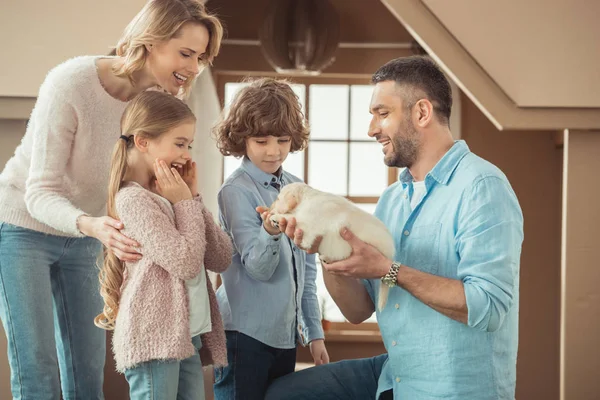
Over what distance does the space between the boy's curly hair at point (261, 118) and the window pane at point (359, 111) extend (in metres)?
3.49

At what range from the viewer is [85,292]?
2334 millimetres

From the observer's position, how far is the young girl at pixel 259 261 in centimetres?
209

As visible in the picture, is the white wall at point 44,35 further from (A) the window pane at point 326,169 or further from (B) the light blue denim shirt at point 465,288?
(A) the window pane at point 326,169

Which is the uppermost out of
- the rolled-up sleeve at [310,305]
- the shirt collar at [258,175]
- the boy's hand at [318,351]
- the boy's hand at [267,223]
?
the shirt collar at [258,175]

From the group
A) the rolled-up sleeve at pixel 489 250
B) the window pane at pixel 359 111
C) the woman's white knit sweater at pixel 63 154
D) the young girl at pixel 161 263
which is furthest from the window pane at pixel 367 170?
the rolled-up sleeve at pixel 489 250

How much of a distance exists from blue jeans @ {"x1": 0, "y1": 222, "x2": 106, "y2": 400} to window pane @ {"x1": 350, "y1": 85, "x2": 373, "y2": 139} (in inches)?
143

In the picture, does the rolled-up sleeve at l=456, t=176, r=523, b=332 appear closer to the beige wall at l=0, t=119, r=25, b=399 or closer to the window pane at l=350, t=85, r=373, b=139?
the beige wall at l=0, t=119, r=25, b=399

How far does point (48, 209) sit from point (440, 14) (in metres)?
1.60

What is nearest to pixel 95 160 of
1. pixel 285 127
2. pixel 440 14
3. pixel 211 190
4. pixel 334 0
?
pixel 285 127

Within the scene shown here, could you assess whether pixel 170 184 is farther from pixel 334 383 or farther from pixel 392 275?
pixel 334 383

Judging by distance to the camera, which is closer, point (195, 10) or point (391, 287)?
point (391, 287)

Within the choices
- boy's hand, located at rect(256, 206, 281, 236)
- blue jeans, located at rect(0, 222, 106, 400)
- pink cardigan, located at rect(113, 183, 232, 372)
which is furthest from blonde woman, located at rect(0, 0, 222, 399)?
boy's hand, located at rect(256, 206, 281, 236)

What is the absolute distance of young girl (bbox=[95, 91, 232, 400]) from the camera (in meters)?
1.87

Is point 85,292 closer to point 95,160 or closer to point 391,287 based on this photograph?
point 95,160
